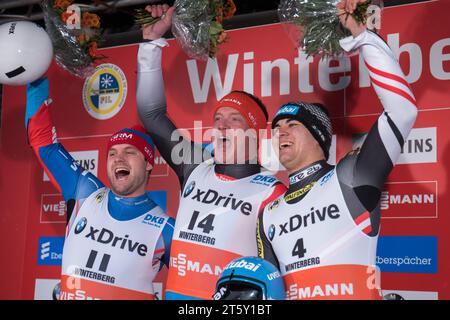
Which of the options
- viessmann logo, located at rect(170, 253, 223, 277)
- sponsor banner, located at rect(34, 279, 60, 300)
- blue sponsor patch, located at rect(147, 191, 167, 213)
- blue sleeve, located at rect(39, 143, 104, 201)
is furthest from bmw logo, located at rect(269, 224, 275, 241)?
sponsor banner, located at rect(34, 279, 60, 300)

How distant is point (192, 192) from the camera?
11.7ft

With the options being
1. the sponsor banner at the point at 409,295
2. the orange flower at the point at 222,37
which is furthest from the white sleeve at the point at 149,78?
the sponsor banner at the point at 409,295

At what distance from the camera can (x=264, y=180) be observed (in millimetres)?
3496

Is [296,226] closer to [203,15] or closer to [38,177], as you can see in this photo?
[203,15]

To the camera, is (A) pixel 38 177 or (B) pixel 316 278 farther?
(A) pixel 38 177

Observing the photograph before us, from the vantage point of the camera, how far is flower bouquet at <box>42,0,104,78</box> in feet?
13.2

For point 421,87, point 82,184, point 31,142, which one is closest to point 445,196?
point 421,87

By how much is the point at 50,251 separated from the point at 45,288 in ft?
0.88

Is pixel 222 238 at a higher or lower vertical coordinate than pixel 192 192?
lower

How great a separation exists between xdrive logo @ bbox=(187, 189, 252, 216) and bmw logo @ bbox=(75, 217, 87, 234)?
70 cm

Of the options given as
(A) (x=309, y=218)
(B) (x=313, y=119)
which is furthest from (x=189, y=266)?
(B) (x=313, y=119)

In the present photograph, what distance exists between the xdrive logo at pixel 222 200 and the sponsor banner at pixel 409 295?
0.95 metres

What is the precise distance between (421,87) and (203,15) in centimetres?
130

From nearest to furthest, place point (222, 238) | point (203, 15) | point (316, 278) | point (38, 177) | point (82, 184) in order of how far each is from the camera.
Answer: point (316, 278) → point (222, 238) → point (203, 15) → point (82, 184) → point (38, 177)
